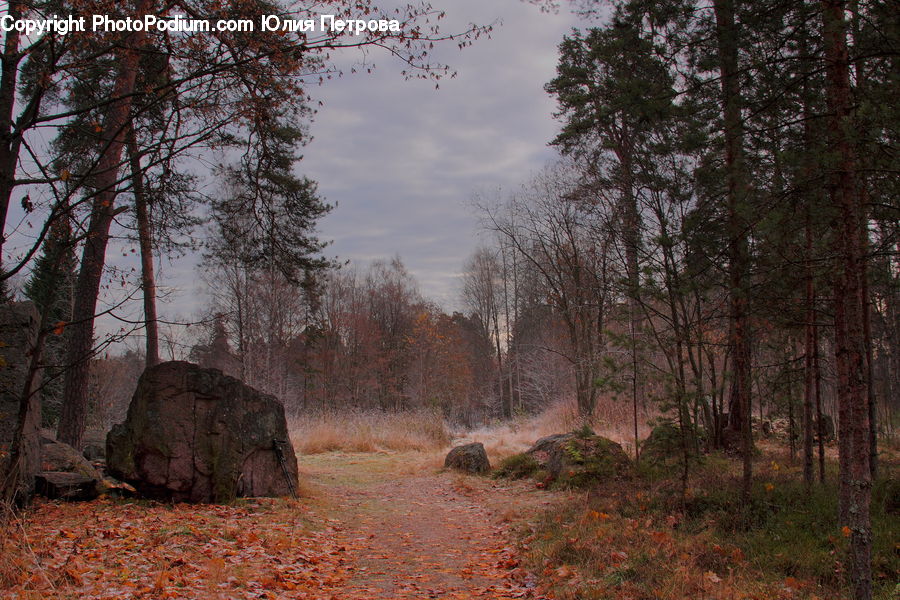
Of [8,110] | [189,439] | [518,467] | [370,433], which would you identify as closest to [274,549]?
[189,439]

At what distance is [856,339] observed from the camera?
158 inches

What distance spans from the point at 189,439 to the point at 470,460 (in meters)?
5.47

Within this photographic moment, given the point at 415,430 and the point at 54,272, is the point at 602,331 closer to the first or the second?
the point at 54,272

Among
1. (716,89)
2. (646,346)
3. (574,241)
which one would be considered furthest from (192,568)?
(574,241)

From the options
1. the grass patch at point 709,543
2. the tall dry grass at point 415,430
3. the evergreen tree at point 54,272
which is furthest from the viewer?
the tall dry grass at point 415,430

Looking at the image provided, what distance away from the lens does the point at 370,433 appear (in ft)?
52.5

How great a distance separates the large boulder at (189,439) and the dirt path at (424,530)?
58.0 inches

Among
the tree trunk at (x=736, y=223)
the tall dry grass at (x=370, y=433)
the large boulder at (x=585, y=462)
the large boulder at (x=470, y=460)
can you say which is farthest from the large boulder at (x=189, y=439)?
the tall dry grass at (x=370, y=433)

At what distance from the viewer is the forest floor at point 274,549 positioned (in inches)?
155

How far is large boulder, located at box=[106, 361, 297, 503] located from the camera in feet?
23.0

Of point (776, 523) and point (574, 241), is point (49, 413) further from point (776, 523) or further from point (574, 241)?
point (776, 523)

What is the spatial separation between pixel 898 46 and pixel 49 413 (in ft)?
78.8

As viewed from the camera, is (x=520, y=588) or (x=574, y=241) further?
(x=574, y=241)

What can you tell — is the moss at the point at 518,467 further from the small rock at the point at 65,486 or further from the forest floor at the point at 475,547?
the small rock at the point at 65,486
